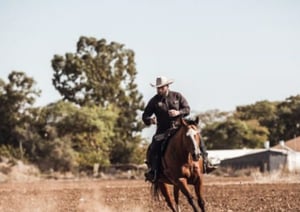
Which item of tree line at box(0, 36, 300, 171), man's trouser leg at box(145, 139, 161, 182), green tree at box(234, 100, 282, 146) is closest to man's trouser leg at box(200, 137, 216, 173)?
man's trouser leg at box(145, 139, 161, 182)

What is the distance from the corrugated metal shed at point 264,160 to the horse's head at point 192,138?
6073cm

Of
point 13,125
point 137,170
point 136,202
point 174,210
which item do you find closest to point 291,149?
point 137,170


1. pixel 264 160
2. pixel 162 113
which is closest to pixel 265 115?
pixel 264 160

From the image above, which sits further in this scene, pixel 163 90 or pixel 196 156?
pixel 163 90

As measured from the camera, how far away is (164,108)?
671 inches

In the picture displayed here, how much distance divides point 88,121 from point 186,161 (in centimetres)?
6385

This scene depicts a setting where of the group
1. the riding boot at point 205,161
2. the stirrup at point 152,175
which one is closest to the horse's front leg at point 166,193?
the stirrup at point 152,175

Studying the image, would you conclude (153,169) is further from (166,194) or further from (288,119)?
(288,119)

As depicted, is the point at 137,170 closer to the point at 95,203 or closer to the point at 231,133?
the point at 231,133

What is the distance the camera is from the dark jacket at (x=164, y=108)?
16969 millimetres

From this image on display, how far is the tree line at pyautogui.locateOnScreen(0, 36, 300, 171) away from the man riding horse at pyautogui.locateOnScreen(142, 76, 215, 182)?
56.9m

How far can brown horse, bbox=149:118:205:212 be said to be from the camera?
51.2 feet

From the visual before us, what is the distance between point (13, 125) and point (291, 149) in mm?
27812

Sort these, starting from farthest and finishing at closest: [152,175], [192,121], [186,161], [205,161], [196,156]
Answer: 1. [152,175]
2. [205,161]
3. [186,161]
4. [192,121]
5. [196,156]
